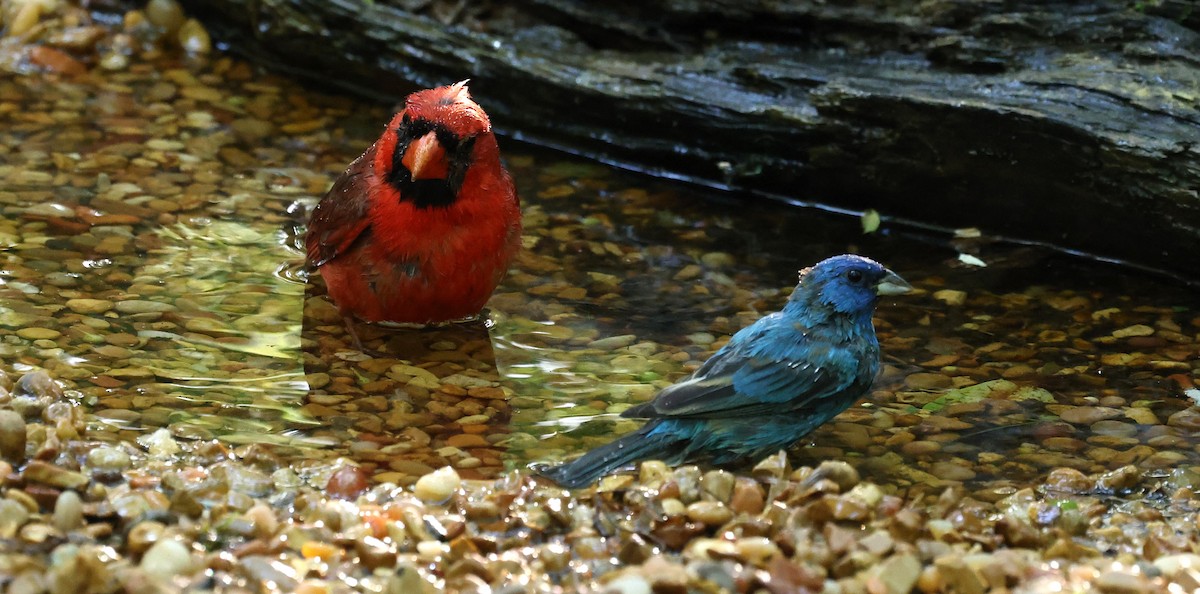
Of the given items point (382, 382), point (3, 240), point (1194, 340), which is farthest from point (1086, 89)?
point (3, 240)

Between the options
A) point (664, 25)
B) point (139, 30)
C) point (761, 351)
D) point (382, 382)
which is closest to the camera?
point (761, 351)

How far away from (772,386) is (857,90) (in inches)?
81.1

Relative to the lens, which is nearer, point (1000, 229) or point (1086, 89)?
point (1086, 89)

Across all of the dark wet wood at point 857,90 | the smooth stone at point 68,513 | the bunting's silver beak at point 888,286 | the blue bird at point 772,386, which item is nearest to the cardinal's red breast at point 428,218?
the blue bird at point 772,386

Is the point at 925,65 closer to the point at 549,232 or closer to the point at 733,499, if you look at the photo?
the point at 549,232

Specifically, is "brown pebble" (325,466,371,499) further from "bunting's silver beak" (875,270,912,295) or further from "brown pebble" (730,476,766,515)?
"bunting's silver beak" (875,270,912,295)

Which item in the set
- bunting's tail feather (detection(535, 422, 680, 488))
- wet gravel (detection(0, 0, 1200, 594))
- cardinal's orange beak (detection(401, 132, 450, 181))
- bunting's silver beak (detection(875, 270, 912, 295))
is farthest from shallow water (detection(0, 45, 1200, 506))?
cardinal's orange beak (detection(401, 132, 450, 181))

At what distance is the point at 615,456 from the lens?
373cm

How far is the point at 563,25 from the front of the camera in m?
6.39

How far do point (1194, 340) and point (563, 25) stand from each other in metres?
3.12

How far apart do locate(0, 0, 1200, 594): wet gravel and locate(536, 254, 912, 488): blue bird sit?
0.41 feet

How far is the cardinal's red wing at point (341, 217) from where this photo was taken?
4500 mm

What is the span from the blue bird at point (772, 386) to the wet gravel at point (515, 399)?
12 centimetres

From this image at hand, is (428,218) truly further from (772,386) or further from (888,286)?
(888,286)
